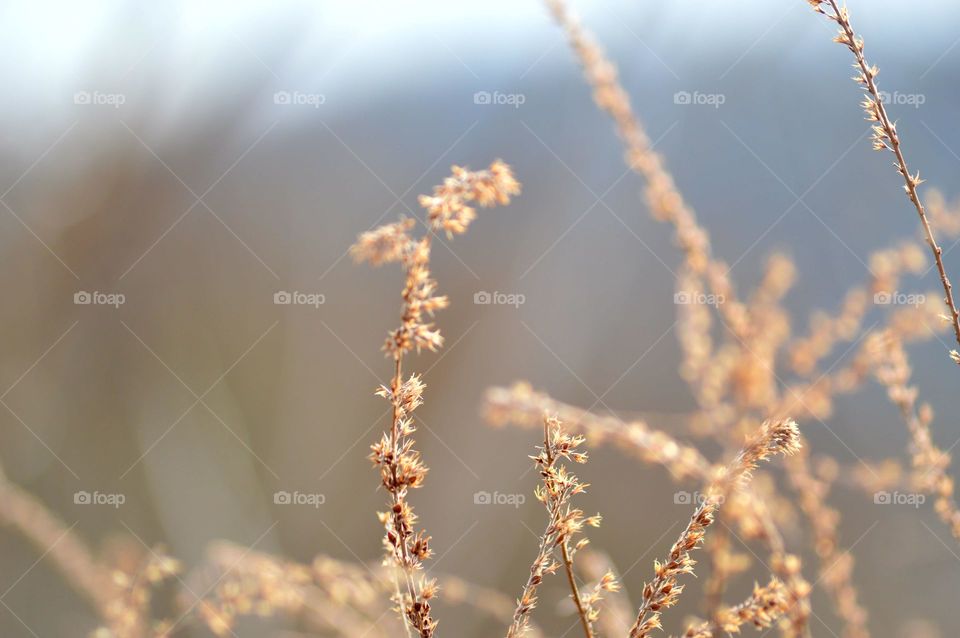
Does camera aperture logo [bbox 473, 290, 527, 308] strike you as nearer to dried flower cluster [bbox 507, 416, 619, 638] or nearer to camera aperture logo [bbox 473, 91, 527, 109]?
camera aperture logo [bbox 473, 91, 527, 109]

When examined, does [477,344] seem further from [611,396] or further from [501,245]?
[611,396]

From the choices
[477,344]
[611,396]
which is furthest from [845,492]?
[477,344]

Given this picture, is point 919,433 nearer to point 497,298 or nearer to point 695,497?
point 695,497

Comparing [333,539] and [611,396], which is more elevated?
[611,396]

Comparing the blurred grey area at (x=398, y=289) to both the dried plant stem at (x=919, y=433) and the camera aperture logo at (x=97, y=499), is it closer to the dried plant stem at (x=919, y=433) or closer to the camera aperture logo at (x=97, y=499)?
the camera aperture logo at (x=97, y=499)

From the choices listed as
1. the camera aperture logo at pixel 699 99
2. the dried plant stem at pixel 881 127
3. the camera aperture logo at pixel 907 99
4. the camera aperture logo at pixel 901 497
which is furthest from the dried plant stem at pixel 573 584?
the camera aperture logo at pixel 699 99
